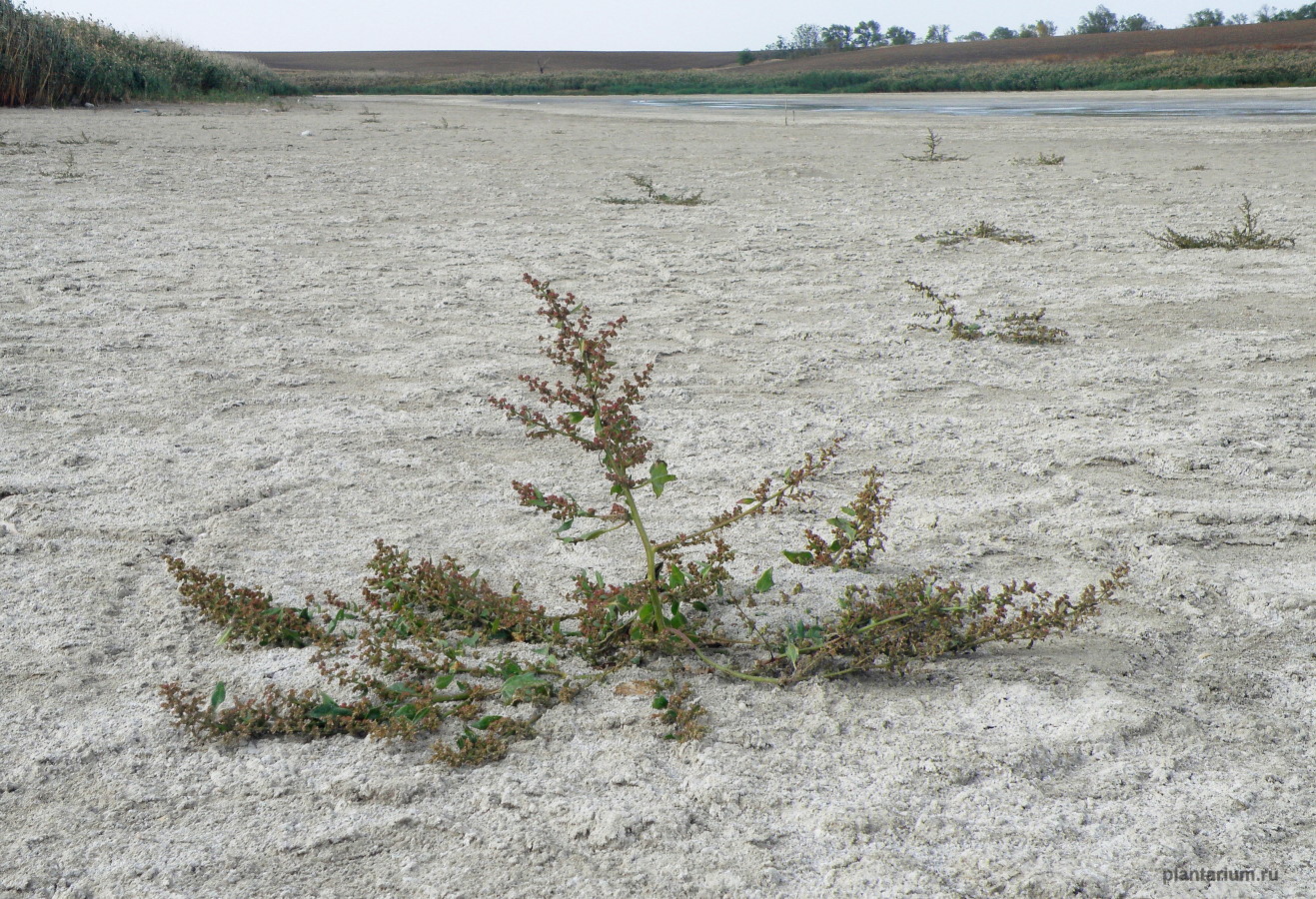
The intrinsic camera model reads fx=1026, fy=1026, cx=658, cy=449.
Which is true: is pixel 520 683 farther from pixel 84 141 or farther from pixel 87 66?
pixel 87 66

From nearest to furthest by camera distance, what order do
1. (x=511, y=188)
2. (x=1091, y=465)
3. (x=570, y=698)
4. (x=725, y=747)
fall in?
(x=725, y=747) → (x=570, y=698) → (x=1091, y=465) → (x=511, y=188)

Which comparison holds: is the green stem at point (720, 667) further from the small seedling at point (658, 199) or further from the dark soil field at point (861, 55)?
the dark soil field at point (861, 55)

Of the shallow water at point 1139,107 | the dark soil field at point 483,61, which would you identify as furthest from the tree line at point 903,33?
the shallow water at point 1139,107

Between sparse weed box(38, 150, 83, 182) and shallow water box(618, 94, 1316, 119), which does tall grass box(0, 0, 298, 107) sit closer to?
sparse weed box(38, 150, 83, 182)

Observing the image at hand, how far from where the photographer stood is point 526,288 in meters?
4.53

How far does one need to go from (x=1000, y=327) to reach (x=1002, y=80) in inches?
1254

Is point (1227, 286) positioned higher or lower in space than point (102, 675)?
higher

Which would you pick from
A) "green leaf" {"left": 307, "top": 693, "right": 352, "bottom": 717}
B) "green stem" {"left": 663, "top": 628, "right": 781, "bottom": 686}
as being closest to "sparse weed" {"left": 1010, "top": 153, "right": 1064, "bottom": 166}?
"green stem" {"left": 663, "top": 628, "right": 781, "bottom": 686}

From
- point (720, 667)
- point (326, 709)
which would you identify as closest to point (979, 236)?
point (720, 667)

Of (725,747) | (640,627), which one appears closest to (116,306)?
(640,627)

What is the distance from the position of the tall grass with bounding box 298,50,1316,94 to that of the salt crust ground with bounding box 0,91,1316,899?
23.5m

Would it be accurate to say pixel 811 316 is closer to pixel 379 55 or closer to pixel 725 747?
pixel 725 747

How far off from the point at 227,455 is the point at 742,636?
1.54 meters

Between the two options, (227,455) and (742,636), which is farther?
(227,455)
